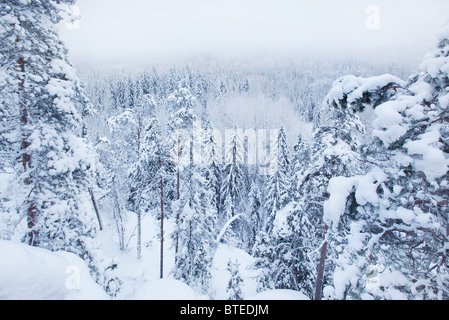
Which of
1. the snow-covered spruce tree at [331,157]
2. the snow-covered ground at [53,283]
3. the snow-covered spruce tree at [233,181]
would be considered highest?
the snow-covered spruce tree at [331,157]

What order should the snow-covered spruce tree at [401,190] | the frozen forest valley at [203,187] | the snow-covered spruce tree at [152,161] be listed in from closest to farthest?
the snow-covered spruce tree at [401,190] < the frozen forest valley at [203,187] < the snow-covered spruce tree at [152,161]

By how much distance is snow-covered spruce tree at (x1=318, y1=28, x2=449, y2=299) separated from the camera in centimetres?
370

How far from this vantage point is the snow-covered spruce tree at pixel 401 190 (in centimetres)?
370

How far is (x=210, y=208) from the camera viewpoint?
14.8m

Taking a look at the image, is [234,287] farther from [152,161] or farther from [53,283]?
[152,161]

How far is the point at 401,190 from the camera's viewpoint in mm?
4074

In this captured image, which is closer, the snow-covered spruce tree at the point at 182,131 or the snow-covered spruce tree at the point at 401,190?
the snow-covered spruce tree at the point at 401,190

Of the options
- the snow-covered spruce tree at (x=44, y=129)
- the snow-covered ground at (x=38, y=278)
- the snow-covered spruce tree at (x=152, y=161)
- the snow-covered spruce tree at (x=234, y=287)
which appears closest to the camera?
the snow-covered ground at (x=38, y=278)

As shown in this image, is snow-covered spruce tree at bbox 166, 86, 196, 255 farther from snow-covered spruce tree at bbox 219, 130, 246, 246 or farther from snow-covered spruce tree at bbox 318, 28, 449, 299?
snow-covered spruce tree at bbox 219, 130, 246, 246

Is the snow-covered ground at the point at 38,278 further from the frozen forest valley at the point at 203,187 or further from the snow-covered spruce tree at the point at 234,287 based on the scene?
the snow-covered spruce tree at the point at 234,287

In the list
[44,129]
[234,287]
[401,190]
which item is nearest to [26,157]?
[44,129]

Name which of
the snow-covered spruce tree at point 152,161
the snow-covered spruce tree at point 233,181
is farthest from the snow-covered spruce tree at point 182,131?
the snow-covered spruce tree at point 233,181

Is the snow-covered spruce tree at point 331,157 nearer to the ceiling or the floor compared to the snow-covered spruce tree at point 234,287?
nearer to the ceiling
